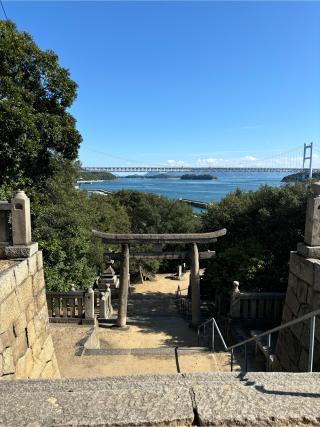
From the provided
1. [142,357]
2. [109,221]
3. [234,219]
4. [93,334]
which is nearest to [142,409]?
[142,357]

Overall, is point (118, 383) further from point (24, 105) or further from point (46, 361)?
point (24, 105)

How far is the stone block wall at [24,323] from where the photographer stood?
301 centimetres

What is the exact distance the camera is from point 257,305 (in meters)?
7.67

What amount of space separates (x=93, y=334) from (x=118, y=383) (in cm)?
588

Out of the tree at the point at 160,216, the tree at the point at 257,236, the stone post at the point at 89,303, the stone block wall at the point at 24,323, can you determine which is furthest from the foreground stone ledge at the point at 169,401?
the tree at the point at 160,216

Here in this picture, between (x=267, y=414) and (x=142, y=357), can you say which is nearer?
(x=267, y=414)

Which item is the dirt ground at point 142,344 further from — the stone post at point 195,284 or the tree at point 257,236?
the tree at point 257,236

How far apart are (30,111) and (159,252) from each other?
5.45 m

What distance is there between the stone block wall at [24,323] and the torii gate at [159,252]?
460cm

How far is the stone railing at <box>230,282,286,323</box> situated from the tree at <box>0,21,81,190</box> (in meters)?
6.61

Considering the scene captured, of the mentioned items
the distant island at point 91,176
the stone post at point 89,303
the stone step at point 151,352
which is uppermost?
the distant island at point 91,176

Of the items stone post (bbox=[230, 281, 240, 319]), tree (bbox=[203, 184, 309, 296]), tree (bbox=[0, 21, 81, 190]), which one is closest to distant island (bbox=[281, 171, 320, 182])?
tree (bbox=[203, 184, 309, 296])

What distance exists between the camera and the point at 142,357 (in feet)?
20.4

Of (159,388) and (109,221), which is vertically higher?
(159,388)
